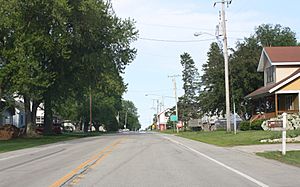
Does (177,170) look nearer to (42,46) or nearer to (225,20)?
(42,46)

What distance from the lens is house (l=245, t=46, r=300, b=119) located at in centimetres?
4588

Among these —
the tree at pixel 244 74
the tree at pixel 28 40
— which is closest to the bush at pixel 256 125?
the tree at pixel 244 74

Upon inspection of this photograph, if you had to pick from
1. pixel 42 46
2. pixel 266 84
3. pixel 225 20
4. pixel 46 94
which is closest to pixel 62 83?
pixel 46 94

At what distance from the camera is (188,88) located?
4178 inches

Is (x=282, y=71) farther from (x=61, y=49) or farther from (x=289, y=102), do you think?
(x=61, y=49)

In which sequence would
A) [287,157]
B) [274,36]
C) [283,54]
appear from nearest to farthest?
[287,157] < [283,54] < [274,36]

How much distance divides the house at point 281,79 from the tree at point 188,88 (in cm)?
4903

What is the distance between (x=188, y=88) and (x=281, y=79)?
185 feet

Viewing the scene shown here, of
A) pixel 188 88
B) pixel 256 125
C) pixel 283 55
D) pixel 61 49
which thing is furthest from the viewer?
pixel 188 88

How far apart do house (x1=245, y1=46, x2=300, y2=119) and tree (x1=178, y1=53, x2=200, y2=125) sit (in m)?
49.0

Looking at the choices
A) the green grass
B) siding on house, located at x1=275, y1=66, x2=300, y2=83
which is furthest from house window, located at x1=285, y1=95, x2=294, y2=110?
the green grass

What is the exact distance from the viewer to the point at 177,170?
15.4 meters

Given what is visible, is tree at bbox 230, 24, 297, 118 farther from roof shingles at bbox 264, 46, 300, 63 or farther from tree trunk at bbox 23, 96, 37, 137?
tree trunk at bbox 23, 96, 37, 137

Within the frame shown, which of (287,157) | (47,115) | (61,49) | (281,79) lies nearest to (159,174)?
(287,157)
